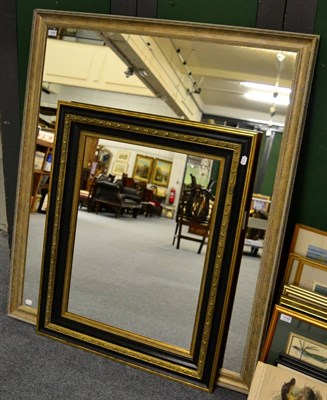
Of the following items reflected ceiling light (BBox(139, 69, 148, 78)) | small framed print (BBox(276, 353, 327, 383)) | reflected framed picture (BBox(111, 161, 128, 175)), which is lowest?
small framed print (BBox(276, 353, 327, 383))

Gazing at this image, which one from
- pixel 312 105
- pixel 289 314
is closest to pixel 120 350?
pixel 289 314

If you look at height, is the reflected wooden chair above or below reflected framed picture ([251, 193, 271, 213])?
below

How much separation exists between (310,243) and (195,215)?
558mm

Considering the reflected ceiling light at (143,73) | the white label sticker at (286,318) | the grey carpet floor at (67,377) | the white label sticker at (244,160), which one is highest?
the reflected ceiling light at (143,73)

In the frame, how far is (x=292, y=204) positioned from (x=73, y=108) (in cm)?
120

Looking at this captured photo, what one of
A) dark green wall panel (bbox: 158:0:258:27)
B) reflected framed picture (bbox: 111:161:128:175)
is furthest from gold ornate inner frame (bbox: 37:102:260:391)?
dark green wall panel (bbox: 158:0:258:27)

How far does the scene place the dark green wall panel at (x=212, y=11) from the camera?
1784 millimetres

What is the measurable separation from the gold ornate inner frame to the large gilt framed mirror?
7 cm

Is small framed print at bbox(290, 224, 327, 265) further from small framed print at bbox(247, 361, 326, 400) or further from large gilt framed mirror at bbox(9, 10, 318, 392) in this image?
small framed print at bbox(247, 361, 326, 400)

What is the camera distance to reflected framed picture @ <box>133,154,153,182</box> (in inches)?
77.1

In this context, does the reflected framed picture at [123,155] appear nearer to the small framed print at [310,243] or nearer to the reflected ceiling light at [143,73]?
the reflected ceiling light at [143,73]

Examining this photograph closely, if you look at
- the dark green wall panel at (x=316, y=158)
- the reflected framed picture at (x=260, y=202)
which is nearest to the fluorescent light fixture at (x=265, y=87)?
the dark green wall panel at (x=316, y=158)

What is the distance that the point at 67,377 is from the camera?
70.6 inches

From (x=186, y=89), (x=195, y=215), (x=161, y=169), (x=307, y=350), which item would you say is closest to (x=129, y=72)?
(x=186, y=89)
